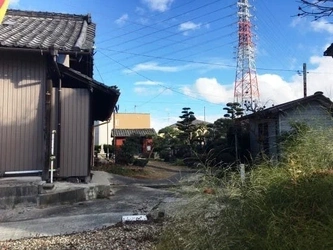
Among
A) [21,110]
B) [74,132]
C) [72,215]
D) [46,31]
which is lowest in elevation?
[72,215]

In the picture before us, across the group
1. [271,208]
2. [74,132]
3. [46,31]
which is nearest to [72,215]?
[74,132]

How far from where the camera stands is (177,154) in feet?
88.8

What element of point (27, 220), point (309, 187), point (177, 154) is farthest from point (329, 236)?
point (177, 154)

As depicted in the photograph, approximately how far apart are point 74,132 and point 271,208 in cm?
674

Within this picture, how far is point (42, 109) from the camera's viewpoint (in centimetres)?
845

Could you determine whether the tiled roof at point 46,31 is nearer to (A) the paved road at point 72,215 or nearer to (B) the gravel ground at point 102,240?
(A) the paved road at point 72,215

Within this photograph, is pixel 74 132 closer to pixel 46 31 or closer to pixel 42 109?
pixel 42 109

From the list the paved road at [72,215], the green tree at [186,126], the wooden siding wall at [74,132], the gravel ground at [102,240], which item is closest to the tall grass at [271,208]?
the gravel ground at [102,240]

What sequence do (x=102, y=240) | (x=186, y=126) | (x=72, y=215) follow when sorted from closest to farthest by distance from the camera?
(x=102, y=240), (x=72, y=215), (x=186, y=126)

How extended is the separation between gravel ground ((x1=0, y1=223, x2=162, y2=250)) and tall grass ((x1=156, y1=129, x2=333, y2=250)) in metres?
1.22

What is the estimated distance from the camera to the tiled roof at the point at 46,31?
812 centimetres

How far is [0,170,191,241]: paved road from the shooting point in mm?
5387

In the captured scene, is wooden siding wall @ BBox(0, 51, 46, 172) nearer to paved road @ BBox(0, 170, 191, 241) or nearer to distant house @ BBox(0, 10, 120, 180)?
distant house @ BBox(0, 10, 120, 180)

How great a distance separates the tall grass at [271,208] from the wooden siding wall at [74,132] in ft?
19.1
